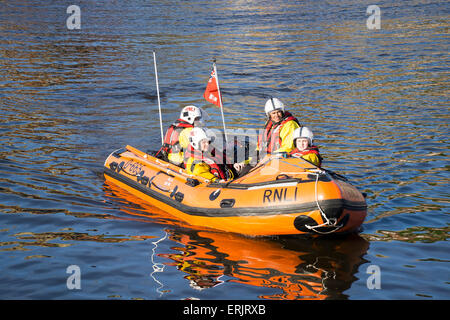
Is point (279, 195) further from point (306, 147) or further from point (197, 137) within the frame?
point (197, 137)

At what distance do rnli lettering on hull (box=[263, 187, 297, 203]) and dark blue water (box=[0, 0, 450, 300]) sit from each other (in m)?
0.75

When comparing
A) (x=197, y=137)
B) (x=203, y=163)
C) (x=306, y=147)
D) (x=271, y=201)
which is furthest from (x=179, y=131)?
(x=271, y=201)

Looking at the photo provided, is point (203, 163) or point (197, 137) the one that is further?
point (203, 163)

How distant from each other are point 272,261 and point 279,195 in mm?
989

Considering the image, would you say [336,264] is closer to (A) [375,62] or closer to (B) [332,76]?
(B) [332,76]

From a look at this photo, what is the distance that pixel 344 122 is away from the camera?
625 inches

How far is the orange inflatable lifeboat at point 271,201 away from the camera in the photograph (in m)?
8.06

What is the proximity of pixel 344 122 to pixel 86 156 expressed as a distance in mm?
7069

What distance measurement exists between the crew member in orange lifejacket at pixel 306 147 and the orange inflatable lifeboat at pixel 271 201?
42cm

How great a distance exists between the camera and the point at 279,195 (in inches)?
328

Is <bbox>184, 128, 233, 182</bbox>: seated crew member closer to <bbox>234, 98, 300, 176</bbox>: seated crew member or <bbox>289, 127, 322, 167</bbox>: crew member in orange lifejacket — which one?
<bbox>234, 98, 300, 176</bbox>: seated crew member

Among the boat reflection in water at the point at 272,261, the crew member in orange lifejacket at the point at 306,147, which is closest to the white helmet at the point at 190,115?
the boat reflection in water at the point at 272,261

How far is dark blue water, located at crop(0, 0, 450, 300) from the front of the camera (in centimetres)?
745
